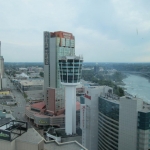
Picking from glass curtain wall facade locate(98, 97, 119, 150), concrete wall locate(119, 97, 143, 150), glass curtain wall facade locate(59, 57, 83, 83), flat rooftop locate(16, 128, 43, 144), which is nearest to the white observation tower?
glass curtain wall facade locate(59, 57, 83, 83)

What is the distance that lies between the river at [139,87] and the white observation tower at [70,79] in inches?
285

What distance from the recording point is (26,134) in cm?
545

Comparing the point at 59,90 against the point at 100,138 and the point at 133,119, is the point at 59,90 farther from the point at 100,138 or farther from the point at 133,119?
the point at 133,119

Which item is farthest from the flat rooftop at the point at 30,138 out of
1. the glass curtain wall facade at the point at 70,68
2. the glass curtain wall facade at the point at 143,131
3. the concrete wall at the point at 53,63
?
the concrete wall at the point at 53,63

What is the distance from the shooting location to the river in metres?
18.8

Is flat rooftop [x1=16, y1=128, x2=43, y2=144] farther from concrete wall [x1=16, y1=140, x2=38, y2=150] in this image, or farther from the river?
the river

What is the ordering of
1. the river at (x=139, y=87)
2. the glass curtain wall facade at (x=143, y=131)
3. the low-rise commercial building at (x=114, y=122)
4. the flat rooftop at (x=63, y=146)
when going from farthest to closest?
the river at (x=139, y=87) → the low-rise commercial building at (x=114, y=122) → the glass curtain wall facade at (x=143, y=131) → the flat rooftop at (x=63, y=146)

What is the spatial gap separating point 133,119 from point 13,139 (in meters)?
5.07

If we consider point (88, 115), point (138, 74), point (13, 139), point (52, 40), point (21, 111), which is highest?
point (52, 40)

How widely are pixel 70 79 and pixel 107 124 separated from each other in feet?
14.9

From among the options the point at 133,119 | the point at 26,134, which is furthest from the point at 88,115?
the point at 26,134

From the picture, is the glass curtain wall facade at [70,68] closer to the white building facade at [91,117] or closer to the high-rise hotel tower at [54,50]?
the white building facade at [91,117]

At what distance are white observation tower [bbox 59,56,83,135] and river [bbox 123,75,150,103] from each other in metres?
7.25

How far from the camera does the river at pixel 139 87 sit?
1879 cm
